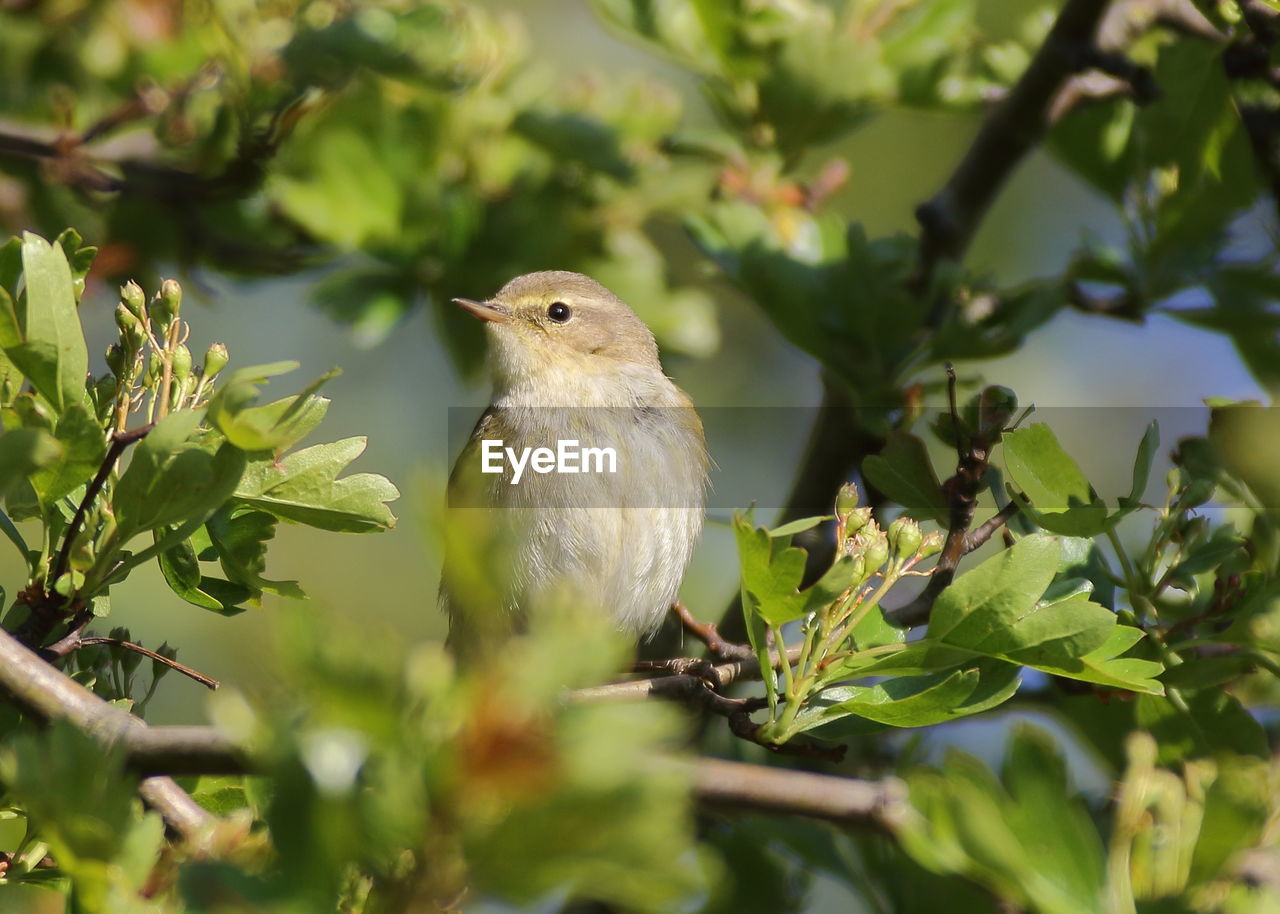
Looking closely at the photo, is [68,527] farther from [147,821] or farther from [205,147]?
[205,147]

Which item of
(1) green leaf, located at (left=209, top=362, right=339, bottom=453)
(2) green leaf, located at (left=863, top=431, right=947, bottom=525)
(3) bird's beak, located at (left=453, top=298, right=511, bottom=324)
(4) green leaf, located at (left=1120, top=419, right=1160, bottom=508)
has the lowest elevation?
(3) bird's beak, located at (left=453, top=298, right=511, bottom=324)

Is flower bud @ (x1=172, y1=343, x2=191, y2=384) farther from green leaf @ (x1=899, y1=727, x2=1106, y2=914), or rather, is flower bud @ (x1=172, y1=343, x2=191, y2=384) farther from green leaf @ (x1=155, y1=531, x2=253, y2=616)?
green leaf @ (x1=899, y1=727, x2=1106, y2=914)

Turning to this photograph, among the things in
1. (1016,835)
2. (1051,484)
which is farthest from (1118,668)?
(1016,835)

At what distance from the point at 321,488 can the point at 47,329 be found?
47 centimetres

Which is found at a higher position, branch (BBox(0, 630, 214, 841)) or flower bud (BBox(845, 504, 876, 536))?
flower bud (BBox(845, 504, 876, 536))

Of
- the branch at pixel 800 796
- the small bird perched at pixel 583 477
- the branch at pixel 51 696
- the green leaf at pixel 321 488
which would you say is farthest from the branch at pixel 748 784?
the small bird perched at pixel 583 477

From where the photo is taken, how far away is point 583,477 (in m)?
4.07

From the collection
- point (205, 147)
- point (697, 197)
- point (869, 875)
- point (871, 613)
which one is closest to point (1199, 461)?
point (871, 613)

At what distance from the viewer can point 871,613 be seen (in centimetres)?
222

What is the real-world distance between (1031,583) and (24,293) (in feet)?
5.12

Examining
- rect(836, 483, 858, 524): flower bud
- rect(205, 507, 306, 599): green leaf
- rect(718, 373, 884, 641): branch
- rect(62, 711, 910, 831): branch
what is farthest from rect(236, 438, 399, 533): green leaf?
rect(718, 373, 884, 641): branch

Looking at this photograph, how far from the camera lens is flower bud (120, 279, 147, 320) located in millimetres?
2045

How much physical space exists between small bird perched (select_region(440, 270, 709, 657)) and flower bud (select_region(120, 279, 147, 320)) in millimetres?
1663

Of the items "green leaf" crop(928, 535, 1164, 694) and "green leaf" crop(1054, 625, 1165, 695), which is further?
"green leaf" crop(1054, 625, 1165, 695)
